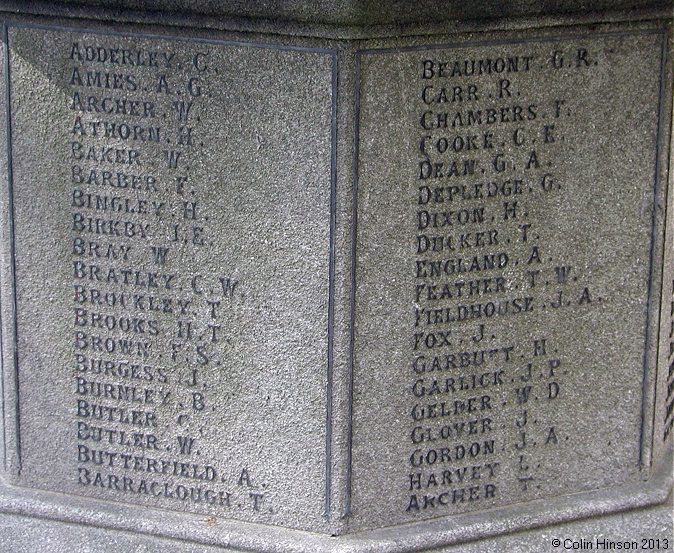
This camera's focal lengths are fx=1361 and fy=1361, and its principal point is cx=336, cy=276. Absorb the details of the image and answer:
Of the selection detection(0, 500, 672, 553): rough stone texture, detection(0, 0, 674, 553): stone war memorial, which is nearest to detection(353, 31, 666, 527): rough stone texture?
detection(0, 0, 674, 553): stone war memorial

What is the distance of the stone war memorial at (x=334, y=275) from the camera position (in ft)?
12.8

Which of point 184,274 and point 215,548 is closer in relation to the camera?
point 184,274

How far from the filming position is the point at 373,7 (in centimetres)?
367

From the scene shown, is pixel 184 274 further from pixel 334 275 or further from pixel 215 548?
pixel 215 548

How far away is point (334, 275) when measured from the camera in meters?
3.95

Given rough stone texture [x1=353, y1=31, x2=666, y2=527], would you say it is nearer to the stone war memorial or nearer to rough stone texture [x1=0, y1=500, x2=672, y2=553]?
the stone war memorial

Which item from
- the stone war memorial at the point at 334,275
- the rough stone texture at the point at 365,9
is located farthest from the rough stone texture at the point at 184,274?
the rough stone texture at the point at 365,9

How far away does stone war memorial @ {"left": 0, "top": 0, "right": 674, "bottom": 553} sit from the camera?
3.90 metres

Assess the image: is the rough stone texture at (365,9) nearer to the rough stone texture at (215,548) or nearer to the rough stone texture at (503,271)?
the rough stone texture at (503,271)

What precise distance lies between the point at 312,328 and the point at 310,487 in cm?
52

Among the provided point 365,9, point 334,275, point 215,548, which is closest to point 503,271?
point 334,275

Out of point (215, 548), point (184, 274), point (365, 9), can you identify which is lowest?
point (215, 548)

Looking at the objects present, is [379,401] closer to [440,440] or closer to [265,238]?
[440,440]

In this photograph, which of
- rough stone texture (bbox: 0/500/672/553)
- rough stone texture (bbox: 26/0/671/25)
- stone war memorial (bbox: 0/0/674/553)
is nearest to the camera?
rough stone texture (bbox: 26/0/671/25)
